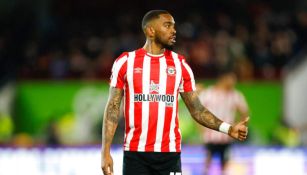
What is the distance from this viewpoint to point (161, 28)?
612 cm

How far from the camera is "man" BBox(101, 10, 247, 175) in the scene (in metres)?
6.08

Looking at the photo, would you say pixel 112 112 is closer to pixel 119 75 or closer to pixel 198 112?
pixel 119 75

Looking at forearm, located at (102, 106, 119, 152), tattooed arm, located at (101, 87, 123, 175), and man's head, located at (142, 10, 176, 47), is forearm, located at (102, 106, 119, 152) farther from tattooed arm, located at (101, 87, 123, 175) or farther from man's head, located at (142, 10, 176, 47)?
man's head, located at (142, 10, 176, 47)

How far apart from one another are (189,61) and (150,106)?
982 centimetres

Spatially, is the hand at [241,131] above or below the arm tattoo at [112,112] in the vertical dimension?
below

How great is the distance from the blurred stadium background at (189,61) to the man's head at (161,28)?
8364 millimetres

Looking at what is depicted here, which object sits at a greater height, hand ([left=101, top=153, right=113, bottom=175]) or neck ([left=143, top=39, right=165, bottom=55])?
neck ([left=143, top=39, right=165, bottom=55])

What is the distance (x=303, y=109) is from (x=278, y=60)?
102cm

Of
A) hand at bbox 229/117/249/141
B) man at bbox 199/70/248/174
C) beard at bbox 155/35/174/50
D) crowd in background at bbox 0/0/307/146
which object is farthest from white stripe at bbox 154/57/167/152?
crowd in background at bbox 0/0/307/146

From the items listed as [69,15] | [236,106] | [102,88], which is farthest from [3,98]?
[236,106]

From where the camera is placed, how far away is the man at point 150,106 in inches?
239

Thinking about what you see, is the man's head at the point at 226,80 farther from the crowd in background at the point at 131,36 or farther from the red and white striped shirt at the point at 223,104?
the crowd in background at the point at 131,36

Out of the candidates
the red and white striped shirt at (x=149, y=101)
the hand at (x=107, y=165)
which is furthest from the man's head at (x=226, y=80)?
the hand at (x=107, y=165)

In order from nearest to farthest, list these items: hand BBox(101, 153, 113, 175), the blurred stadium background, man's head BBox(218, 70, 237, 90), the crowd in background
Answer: hand BBox(101, 153, 113, 175)
man's head BBox(218, 70, 237, 90)
the blurred stadium background
the crowd in background
